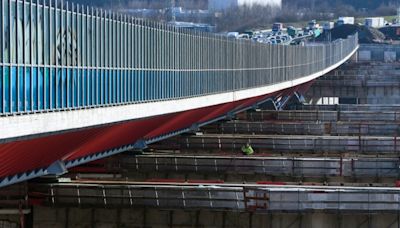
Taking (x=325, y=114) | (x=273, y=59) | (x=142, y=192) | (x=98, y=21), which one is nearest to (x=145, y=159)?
(x=142, y=192)

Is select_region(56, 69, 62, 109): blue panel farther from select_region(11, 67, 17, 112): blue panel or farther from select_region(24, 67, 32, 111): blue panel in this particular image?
select_region(11, 67, 17, 112): blue panel

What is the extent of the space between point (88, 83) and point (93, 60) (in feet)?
3.63

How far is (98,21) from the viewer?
3083cm

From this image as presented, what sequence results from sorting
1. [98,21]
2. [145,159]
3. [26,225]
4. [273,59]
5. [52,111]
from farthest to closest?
[273,59] < [145,159] < [26,225] < [98,21] < [52,111]

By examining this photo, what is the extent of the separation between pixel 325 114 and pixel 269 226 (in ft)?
151

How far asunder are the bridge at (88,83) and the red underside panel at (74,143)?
0.16ft

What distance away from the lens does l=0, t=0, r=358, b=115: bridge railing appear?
78.0 ft

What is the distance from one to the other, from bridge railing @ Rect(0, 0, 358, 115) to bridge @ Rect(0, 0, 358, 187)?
0.02 meters

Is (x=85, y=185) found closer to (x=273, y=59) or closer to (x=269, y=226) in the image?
(x=269, y=226)

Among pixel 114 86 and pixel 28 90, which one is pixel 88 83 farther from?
pixel 28 90

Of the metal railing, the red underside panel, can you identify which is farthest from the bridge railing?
the metal railing

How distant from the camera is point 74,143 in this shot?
3064cm

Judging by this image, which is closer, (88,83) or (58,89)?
(58,89)

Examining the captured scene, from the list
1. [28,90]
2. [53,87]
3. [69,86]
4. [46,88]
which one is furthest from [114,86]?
[28,90]
